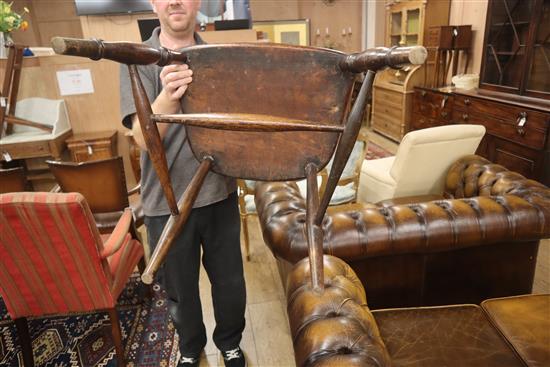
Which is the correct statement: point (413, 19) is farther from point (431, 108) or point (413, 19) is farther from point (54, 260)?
point (54, 260)

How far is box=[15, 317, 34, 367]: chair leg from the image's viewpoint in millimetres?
1580

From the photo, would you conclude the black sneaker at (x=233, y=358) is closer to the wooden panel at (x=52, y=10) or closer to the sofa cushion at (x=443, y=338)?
the sofa cushion at (x=443, y=338)

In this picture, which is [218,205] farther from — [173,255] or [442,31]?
[442,31]

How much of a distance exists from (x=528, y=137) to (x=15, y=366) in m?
3.58

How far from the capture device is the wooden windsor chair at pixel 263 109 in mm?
650

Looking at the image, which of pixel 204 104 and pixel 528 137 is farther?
pixel 528 137

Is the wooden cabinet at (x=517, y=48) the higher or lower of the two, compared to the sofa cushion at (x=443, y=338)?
higher

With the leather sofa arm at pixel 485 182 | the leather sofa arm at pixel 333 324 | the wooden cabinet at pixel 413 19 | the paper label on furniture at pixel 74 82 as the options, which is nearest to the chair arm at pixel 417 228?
the leather sofa arm at pixel 485 182

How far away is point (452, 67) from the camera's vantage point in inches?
179

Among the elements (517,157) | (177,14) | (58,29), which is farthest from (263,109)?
(58,29)

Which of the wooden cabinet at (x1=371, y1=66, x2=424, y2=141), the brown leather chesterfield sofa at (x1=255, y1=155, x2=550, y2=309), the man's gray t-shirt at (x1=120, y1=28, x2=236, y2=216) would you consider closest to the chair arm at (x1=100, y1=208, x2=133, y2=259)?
the man's gray t-shirt at (x1=120, y1=28, x2=236, y2=216)

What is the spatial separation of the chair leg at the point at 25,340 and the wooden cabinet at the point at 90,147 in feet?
6.03

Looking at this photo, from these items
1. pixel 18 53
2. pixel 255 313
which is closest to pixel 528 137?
pixel 255 313

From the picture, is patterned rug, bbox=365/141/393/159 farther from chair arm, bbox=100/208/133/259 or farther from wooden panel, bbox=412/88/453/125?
chair arm, bbox=100/208/133/259
